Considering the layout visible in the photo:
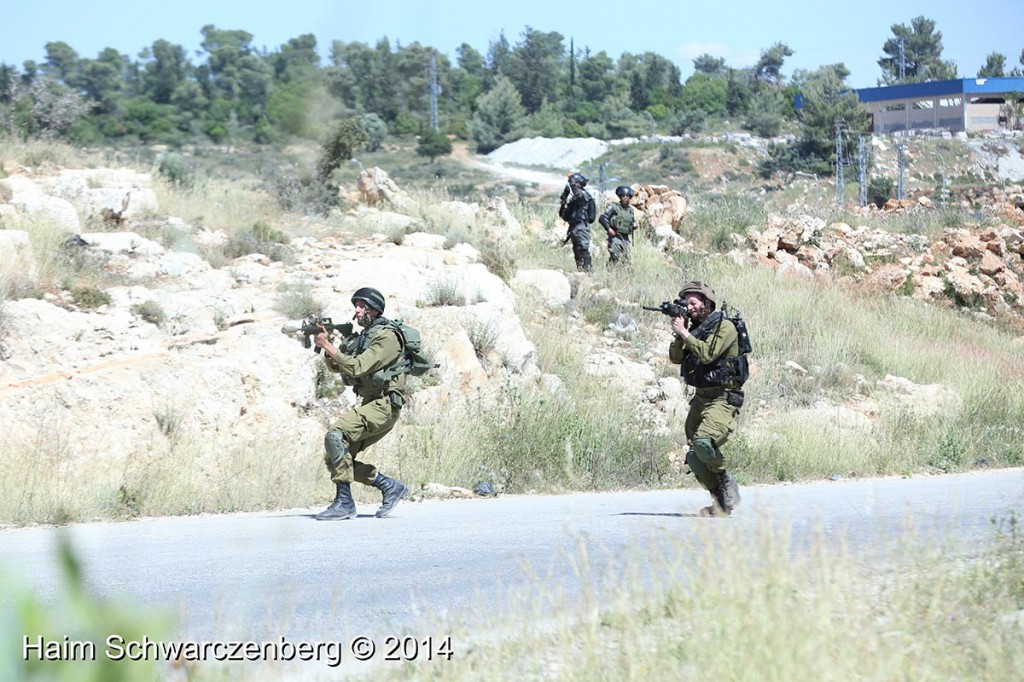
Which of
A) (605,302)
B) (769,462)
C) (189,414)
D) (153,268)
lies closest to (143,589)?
(189,414)

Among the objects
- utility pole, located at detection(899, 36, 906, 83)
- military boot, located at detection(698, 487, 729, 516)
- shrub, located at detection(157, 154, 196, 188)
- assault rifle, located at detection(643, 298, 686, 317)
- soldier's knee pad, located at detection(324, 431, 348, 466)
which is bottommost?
military boot, located at detection(698, 487, 729, 516)

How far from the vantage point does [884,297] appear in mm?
24250

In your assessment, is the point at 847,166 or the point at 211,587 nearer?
the point at 211,587

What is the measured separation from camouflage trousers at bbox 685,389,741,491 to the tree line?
3.54 metres

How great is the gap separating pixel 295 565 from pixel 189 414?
6.52m

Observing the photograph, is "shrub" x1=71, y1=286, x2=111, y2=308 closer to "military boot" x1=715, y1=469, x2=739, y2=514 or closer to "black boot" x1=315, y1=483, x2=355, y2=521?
"black boot" x1=315, y1=483, x2=355, y2=521

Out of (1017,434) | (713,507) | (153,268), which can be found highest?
(153,268)

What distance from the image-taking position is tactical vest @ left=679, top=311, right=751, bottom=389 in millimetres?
9039

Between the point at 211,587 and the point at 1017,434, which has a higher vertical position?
the point at 211,587

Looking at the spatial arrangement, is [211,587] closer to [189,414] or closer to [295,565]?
[295,565]

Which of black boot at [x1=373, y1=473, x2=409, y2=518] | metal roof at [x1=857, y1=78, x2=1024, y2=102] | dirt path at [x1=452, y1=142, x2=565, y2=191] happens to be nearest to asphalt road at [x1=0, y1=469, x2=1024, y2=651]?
black boot at [x1=373, y1=473, x2=409, y2=518]

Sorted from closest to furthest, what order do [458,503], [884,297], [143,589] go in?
[143,589] → [458,503] → [884,297]

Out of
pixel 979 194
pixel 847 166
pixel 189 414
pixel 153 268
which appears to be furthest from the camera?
pixel 847 166

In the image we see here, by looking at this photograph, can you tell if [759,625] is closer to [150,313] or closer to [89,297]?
[150,313]
